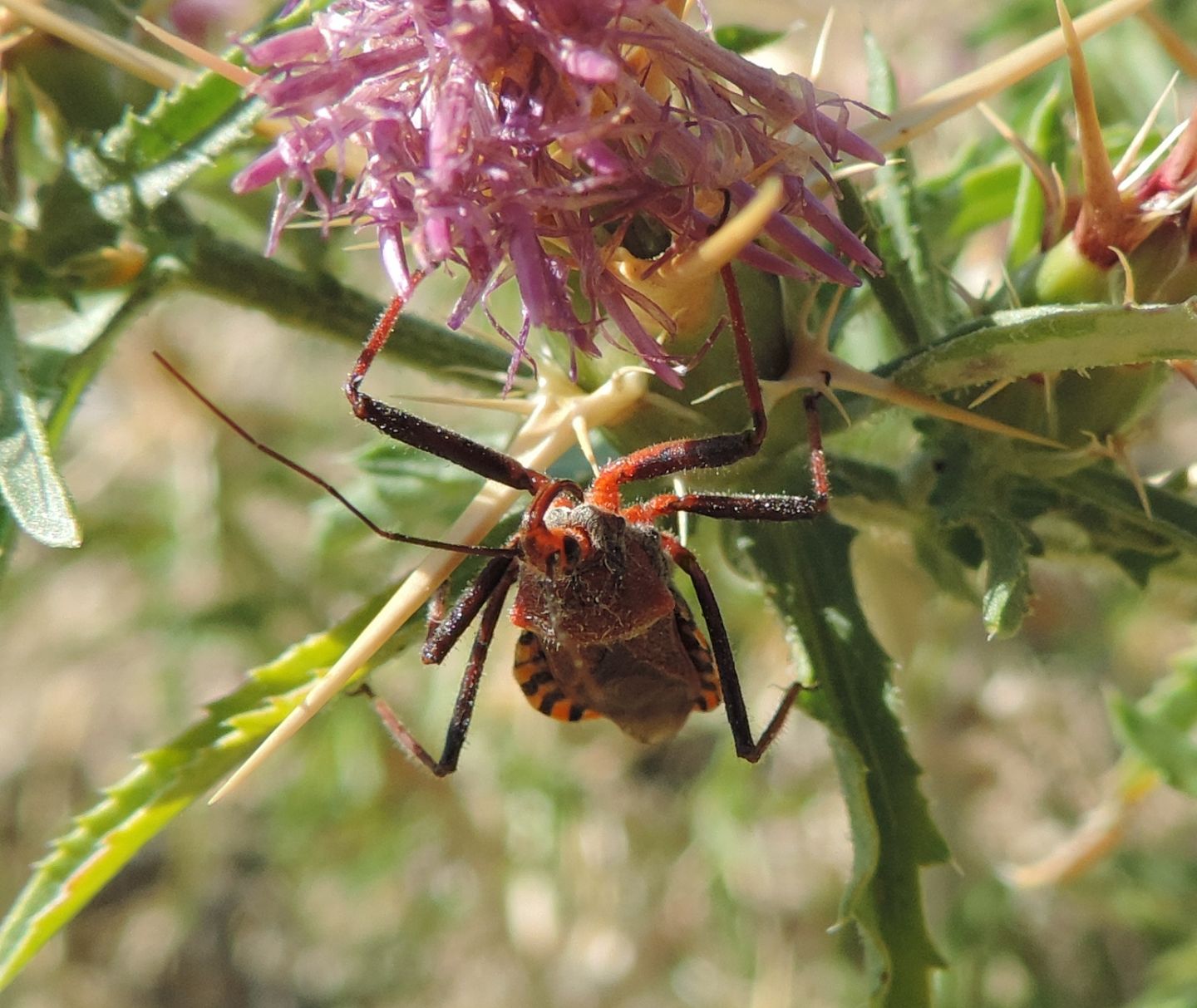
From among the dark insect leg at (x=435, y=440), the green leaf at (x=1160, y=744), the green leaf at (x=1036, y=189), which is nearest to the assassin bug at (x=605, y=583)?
the dark insect leg at (x=435, y=440)

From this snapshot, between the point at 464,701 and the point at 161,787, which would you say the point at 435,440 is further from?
the point at 161,787

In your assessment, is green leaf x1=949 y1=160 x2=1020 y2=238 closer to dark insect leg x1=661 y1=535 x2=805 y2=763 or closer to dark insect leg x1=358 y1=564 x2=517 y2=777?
dark insect leg x1=661 y1=535 x2=805 y2=763

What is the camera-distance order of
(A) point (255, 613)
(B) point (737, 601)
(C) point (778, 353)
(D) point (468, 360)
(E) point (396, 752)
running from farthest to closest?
(E) point (396, 752), (A) point (255, 613), (B) point (737, 601), (D) point (468, 360), (C) point (778, 353)

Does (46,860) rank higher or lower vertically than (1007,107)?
lower

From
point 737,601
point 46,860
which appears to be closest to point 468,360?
point 46,860

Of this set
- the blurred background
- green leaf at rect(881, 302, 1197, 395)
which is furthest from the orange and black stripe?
the blurred background

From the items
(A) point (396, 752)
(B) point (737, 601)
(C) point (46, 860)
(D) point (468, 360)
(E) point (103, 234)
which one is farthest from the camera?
(A) point (396, 752)

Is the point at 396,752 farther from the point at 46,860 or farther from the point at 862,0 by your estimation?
the point at 862,0
